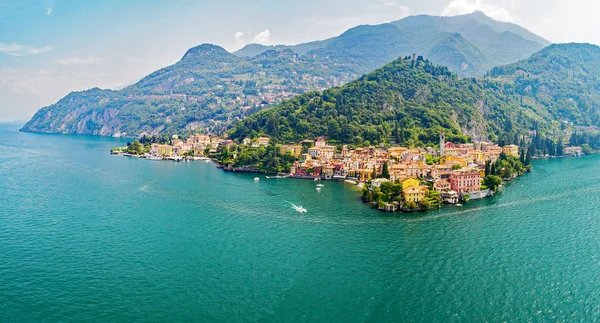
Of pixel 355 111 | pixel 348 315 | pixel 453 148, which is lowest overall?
pixel 348 315

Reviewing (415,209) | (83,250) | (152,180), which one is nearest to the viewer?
(83,250)

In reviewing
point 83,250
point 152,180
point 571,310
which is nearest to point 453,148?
point 152,180

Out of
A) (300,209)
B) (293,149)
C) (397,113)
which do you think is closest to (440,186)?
(300,209)

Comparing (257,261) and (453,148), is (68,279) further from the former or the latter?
(453,148)

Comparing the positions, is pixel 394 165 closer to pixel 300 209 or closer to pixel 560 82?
pixel 300 209

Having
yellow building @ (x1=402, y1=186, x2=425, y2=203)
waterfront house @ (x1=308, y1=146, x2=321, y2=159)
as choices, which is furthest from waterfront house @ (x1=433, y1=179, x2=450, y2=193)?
waterfront house @ (x1=308, y1=146, x2=321, y2=159)

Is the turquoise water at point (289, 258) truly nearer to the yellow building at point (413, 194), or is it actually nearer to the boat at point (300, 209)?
the boat at point (300, 209)

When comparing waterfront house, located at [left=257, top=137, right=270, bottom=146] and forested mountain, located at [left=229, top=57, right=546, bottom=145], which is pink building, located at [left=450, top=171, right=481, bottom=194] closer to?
forested mountain, located at [left=229, top=57, right=546, bottom=145]
